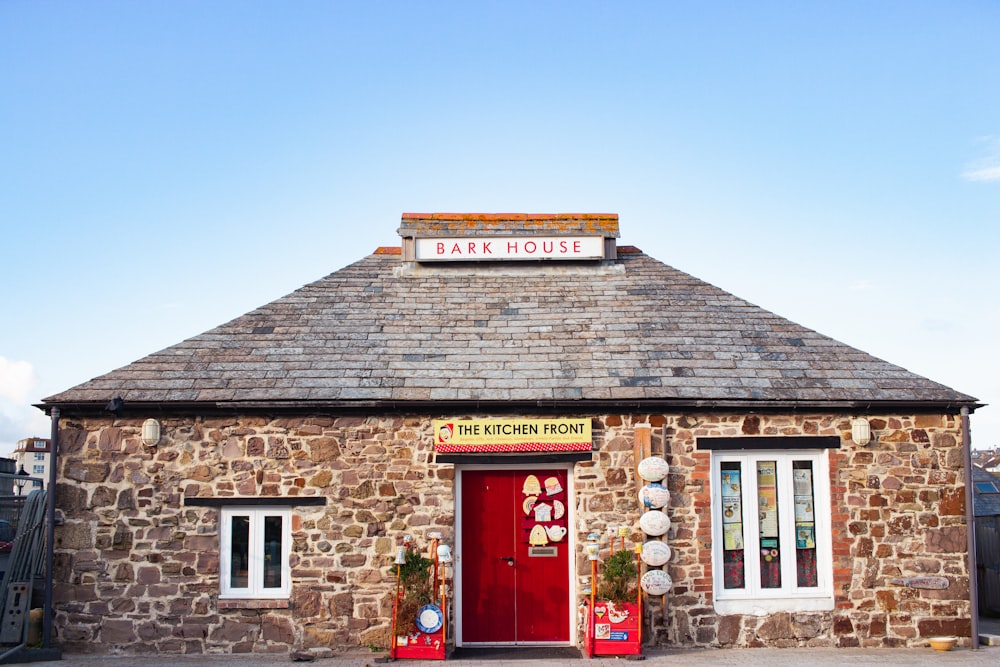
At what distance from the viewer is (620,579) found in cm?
974

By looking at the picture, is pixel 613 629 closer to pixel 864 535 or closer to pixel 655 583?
pixel 655 583

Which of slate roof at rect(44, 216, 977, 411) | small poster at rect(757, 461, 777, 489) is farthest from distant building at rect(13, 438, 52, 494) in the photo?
small poster at rect(757, 461, 777, 489)

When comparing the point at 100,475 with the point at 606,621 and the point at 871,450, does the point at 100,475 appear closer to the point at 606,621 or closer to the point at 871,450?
the point at 606,621

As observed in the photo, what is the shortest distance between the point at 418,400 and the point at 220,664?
351 centimetres

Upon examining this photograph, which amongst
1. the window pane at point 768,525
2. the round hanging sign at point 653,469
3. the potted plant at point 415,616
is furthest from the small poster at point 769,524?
the potted plant at point 415,616

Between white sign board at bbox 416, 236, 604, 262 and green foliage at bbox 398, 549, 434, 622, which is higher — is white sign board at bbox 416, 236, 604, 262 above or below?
above

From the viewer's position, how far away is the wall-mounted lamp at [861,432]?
34.3 ft

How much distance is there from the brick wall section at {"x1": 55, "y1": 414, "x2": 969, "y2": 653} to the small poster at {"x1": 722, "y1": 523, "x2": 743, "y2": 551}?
31cm

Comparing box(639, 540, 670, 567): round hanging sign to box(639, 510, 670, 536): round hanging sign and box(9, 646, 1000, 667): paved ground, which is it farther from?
box(9, 646, 1000, 667): paved ground

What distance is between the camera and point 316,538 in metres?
10.1

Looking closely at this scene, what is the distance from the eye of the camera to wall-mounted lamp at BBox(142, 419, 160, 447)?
33.4 ft

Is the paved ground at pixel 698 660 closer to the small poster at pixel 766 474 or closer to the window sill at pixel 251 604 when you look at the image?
the window sill at pixel 251 604

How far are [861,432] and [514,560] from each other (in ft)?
14.3

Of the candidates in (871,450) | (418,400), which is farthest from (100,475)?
(871,450)
